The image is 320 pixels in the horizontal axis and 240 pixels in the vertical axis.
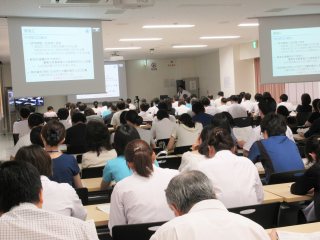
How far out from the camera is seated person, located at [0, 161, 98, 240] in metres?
1.76

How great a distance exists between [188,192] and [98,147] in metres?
2.90

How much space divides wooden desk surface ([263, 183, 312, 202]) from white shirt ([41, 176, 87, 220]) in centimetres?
156

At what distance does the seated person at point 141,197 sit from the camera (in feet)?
9.27

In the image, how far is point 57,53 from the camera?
24.4ft

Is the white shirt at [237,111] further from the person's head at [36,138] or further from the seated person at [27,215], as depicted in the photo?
the seated person at [27,215]

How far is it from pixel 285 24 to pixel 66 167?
6254 mm

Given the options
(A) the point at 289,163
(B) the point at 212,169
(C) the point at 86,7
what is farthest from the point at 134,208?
(C) the point at 86,7

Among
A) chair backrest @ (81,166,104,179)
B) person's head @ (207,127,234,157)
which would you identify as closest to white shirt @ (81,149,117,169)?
chair backrest @ (81,166,104,179)

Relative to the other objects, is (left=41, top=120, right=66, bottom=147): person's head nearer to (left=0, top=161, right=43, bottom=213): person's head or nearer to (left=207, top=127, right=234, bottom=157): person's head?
(left=207, top=127, right=234, bottom=157): person's head

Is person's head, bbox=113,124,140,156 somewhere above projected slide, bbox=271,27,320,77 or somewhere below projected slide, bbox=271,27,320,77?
below

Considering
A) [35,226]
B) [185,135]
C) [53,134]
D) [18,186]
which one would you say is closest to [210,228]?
[35,226]

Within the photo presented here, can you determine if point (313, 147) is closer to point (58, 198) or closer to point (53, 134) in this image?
point (58, 198)

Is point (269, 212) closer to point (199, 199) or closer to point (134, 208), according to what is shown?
point (134, 208)

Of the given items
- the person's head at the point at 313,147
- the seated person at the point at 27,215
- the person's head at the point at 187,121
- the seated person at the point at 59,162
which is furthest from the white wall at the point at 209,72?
the seated person at the point at 27,215
